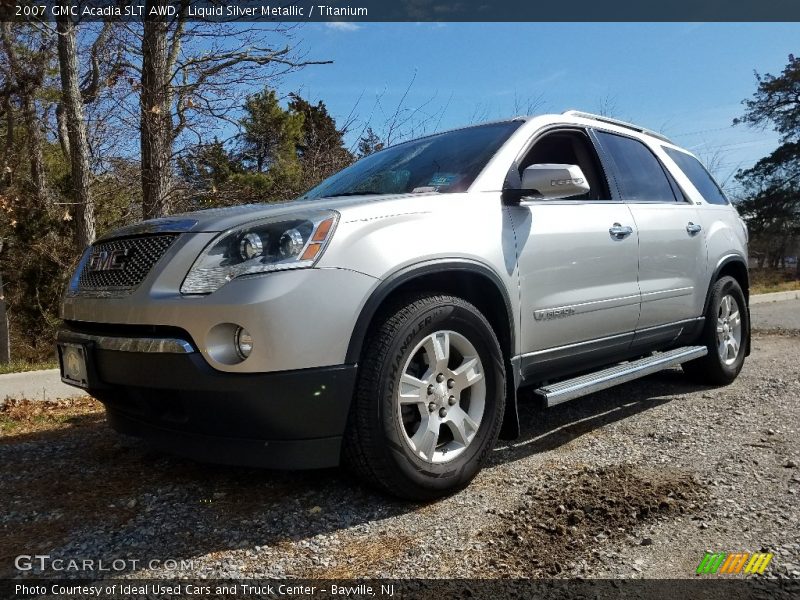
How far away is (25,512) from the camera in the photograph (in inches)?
105

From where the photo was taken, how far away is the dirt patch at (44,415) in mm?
4129

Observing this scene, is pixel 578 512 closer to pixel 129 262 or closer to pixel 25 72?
pixel 129 262

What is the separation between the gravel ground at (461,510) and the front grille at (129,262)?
98 centimetres

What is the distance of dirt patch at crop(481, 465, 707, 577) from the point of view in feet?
7.00

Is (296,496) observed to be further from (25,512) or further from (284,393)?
(25,512)

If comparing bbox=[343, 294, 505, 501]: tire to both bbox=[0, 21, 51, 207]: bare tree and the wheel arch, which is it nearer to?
the wheel arch

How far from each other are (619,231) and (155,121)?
19.0 ft

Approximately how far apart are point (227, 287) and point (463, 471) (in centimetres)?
130

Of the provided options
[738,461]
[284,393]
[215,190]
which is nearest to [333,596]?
[284,393]

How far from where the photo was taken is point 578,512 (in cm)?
246

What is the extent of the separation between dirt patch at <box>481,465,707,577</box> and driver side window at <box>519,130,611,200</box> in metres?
1.71

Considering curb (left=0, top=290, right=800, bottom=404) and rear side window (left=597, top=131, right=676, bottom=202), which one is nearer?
rear side window (left=597, top=131, right=676, bottom=202)

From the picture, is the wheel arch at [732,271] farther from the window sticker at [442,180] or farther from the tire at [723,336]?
the window sticker at [442,180]

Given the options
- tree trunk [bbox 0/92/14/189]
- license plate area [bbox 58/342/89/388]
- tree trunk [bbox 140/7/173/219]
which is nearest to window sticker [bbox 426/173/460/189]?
license plate area [bbox 58/342/89/388]
